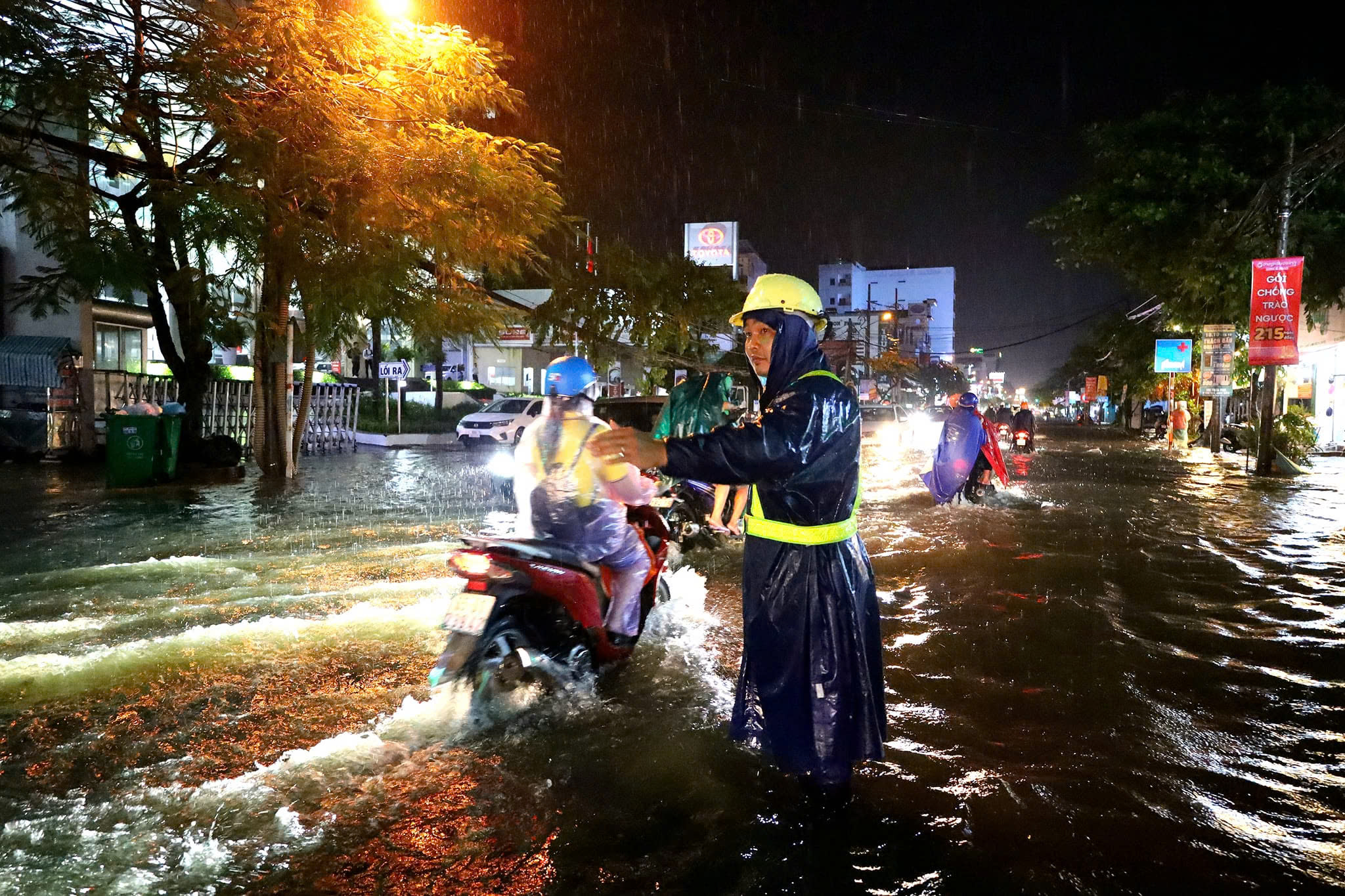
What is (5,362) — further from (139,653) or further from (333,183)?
(139,653)

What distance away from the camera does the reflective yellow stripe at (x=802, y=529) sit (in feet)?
10.2

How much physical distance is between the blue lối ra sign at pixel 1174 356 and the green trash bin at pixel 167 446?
34008 millimetres

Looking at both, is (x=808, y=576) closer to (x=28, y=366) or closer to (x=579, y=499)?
(x=579, y=499)

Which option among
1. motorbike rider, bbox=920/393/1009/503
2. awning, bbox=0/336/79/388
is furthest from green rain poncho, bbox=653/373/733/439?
awning, bbox=0/336/79/388

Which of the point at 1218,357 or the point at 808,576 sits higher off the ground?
the point at 1218,357

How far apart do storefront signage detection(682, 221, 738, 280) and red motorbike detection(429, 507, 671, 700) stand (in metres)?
64.0

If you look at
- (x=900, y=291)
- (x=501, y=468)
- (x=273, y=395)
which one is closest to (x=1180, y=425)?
(x=501, y=468)

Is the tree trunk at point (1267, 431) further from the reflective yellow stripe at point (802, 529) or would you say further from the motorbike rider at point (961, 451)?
the reflective yellow stripe at point (802, 529)

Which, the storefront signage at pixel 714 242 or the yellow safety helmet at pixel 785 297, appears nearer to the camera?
the yellow safety helmet at pixel 785 297

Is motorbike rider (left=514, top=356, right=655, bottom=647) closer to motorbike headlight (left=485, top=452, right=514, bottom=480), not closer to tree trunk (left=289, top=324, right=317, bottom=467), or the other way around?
motorbike headlight (left=485, top=452, right=514, bottom=480)

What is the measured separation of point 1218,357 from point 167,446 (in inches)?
985

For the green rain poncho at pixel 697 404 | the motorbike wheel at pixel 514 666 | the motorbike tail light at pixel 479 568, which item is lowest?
the motorbike wheel at pixel 514 666

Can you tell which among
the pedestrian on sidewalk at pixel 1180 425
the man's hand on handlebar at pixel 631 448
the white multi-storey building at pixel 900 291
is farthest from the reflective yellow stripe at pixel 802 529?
the white multi-storey building at pixel 900 291

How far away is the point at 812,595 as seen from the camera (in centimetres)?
309
